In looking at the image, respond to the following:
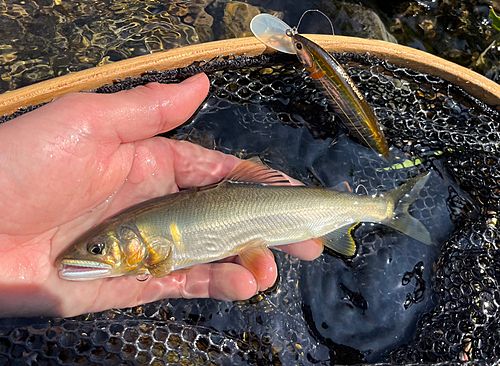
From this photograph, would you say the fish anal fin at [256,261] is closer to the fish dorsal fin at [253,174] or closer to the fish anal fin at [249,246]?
the fish anal fin at [249,246]

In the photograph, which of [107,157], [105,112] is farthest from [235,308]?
[105,112]

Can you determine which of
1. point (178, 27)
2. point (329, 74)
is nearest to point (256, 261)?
point (329, 74)

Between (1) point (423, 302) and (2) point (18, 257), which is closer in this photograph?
(2) point (18, 257)

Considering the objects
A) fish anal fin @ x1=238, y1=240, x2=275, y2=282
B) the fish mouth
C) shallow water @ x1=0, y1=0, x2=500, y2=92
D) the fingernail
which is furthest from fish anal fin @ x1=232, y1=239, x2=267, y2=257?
shallow water @ x1=0, y1=0, x2=500, y2=92

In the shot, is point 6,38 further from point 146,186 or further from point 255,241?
point 255,241

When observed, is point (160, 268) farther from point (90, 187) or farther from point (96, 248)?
point (90, 187)

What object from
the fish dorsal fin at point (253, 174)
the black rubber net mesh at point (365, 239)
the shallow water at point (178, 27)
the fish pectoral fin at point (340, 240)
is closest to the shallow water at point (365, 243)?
the black rubber net mesh at point (365, 239)

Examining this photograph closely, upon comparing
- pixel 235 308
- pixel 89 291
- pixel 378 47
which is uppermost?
pixel 378 47

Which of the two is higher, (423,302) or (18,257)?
(18,257)
